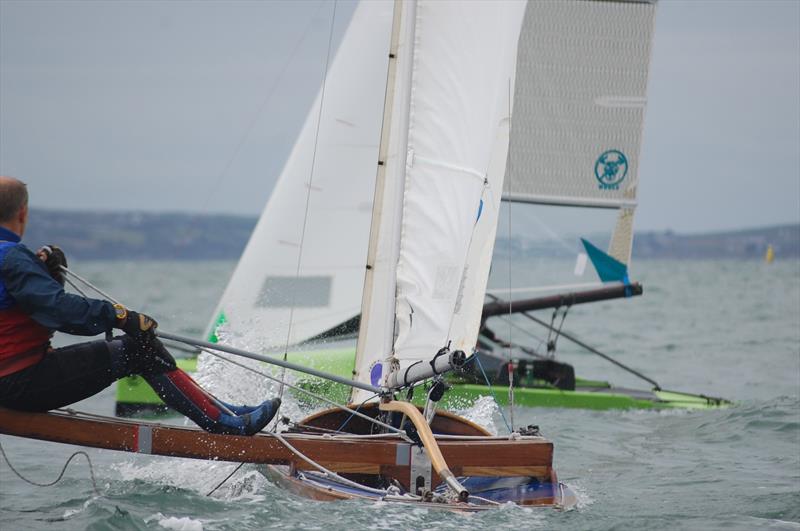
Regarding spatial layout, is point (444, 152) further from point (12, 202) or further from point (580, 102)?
point (580, 102)

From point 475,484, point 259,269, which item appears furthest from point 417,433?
point 259,269

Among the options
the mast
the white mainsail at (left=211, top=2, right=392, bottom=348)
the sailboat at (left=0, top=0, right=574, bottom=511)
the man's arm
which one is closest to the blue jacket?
the man's arm

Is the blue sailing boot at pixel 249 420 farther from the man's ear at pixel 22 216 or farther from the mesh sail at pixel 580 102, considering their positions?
the mesh sail at pixel 580 102

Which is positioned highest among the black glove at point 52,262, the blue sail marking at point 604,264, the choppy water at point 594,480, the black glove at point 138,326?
the blue sail marking at point 604,264

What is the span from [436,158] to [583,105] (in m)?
4.56

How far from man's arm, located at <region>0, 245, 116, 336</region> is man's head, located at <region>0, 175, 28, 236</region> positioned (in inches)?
5.3

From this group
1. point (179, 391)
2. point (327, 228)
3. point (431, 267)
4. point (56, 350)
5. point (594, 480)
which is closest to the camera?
point (56, 350)

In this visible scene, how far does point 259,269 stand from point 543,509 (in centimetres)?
451

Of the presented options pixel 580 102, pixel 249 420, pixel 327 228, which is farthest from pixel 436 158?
pixel 580 102

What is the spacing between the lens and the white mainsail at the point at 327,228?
8727mm

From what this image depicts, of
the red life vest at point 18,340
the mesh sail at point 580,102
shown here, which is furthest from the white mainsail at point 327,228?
the red life vest at point 18,340

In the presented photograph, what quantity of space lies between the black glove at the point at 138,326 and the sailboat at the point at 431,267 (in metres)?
0.83

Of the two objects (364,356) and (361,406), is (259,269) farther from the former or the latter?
(361,406)

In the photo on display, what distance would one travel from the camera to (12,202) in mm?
4316
